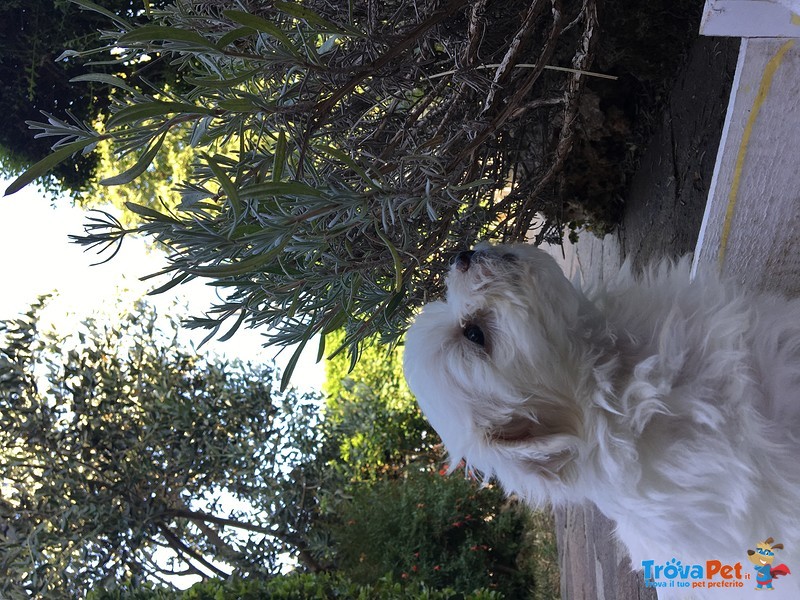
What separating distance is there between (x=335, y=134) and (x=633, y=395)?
97 centimetres

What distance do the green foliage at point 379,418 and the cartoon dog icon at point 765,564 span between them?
6.00 metres

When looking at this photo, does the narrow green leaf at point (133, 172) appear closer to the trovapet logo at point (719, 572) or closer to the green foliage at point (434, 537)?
the trovapet logo at point (719, 572)

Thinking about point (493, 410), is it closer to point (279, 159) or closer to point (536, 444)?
point (536, 444)

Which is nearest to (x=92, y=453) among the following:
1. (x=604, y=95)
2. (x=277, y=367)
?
(x=277, y=367)

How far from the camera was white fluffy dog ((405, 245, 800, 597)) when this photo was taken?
1316mm

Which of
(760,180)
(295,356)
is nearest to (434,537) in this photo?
(295,356)

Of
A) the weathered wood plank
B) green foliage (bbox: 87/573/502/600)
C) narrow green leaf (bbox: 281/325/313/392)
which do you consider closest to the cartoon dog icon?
the weathered wood plank

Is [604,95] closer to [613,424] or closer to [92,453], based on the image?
[613,424]

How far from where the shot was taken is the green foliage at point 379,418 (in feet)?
24.8

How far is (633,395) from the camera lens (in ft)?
4.54

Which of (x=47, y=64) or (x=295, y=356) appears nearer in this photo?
(x=295, y=356)

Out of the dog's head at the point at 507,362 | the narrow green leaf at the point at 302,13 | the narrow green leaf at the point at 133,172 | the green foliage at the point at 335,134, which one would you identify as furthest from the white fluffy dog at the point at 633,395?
the narrow green leaf at the point at 133,172

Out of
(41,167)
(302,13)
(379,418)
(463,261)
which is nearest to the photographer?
(41,167)

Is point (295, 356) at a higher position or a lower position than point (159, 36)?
lower
